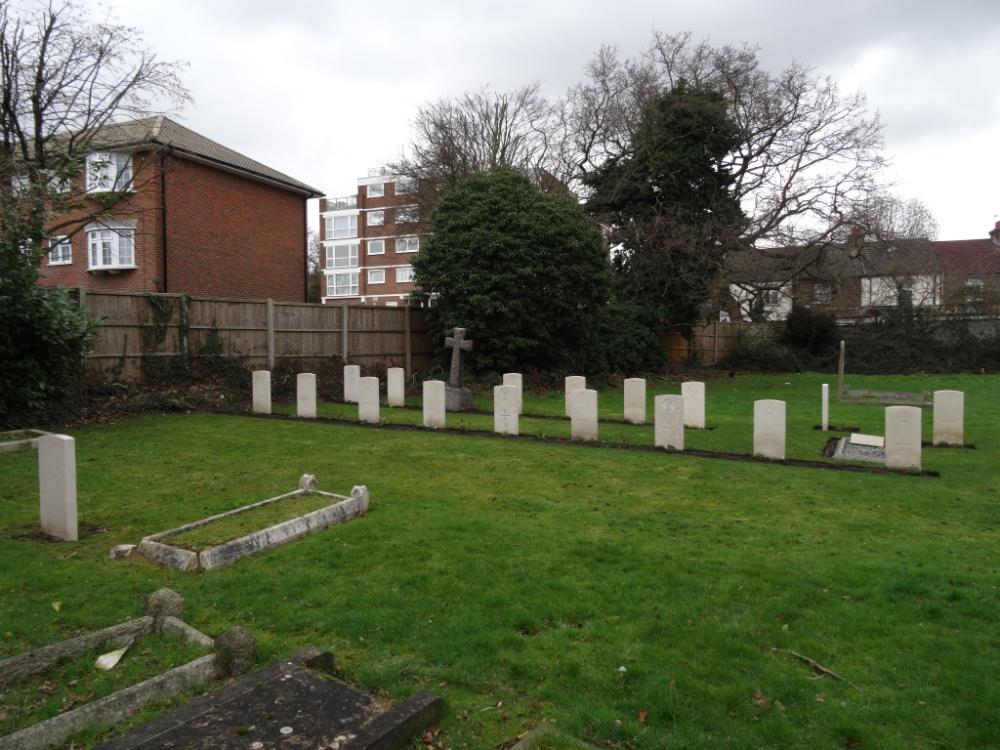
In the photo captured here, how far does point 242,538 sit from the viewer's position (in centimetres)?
612

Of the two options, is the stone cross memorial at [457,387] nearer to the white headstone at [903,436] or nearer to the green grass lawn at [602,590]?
the green grass lawn at [602,590]

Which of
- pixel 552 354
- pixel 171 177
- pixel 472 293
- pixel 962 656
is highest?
pixel 171 177

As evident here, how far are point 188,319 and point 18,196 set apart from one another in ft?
15.0

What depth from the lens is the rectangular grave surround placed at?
5.78m

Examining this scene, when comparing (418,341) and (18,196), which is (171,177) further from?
(18,196)

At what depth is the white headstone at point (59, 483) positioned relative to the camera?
642cm

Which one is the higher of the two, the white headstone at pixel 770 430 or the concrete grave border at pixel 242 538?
the white headstone at pixel 770 430

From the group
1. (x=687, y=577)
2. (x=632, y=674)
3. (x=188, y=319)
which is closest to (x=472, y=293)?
(x=188, y=319)

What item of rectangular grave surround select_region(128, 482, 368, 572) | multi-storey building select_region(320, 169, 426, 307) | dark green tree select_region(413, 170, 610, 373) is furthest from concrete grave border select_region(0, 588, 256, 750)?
multi-storey building select_region(320, 169, 426, 307)

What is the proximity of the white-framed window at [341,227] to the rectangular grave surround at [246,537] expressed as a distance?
206 ft

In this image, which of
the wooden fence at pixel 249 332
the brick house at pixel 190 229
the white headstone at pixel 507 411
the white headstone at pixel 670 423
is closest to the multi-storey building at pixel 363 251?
the brick house at pixel 190 229

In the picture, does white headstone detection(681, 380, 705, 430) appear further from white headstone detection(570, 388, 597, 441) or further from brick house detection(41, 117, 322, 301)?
brick house detection(41, 117, 322, 301)

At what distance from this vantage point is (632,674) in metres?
4.05

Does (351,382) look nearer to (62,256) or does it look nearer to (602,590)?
(602,590)
